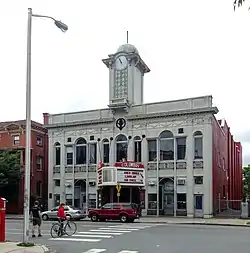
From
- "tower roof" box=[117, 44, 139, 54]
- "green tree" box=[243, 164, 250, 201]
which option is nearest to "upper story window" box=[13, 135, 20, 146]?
"tower roof" box=[117, 44, 139, 54]

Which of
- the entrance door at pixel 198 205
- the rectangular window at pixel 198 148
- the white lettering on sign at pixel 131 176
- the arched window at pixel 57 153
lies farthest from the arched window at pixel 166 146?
the arched window at pixel 57 153

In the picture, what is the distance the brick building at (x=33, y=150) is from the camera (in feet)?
167

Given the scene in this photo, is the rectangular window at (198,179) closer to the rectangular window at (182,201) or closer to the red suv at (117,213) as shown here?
the rectangular window at (182,201)

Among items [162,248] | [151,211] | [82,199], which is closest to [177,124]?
[151,211]

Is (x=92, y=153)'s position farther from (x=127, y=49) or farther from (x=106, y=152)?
(x=127, y=49)

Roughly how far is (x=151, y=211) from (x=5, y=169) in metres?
15.1

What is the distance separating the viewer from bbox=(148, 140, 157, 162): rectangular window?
44.5 m

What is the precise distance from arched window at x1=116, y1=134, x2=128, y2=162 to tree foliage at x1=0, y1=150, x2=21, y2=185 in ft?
34.1

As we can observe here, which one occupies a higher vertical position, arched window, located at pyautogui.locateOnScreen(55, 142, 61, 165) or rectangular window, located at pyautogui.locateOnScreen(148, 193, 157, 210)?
arched window, located at pyautogui.locateOnScreen(55, 142, 61, 165)

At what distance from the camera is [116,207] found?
36344 mm

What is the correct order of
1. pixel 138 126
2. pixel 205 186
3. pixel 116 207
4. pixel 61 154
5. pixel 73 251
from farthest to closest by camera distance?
pixel 61 154 → pixel 138 126 → pixel 205 186 → pixel 116 207 → pixel 73 251

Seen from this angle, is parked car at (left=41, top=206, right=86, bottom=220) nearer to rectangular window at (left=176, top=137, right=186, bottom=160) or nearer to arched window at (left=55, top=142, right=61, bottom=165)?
arched window at (left=55, top=142, right=61, bottom=165)

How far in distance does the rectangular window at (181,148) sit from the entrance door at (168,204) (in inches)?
140

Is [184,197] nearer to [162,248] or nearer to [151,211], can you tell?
[151,211]
